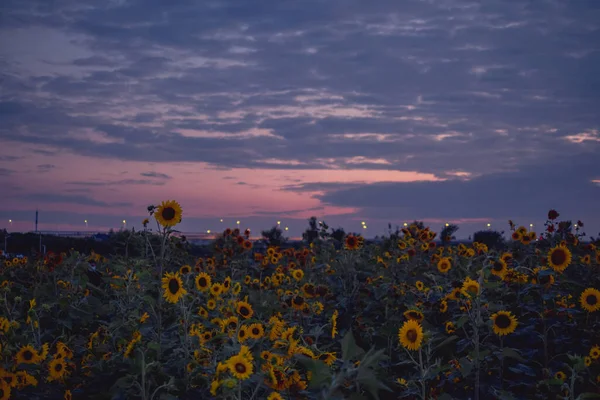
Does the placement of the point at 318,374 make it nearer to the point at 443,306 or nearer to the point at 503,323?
the point at 503,323

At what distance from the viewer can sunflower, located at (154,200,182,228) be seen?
491 cm

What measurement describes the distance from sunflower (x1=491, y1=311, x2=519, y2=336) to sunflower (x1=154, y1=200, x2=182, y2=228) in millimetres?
2509

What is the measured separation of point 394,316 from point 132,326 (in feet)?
9.35

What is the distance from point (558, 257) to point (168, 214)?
376cm

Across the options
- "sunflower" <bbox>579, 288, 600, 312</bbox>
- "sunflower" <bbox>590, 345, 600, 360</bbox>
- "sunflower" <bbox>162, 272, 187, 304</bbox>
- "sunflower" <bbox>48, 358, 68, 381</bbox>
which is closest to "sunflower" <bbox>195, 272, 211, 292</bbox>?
"sunflower" <bbox>162, 272, 187, 304</bbox>

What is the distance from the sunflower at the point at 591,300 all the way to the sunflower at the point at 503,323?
3.49 ft

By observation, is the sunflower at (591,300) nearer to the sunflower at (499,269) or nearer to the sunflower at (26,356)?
the sunflower at (499,269)

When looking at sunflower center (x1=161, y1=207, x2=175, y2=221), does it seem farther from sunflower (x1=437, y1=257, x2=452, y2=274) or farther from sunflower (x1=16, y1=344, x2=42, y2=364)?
sunflower (x1=437, y1=257, x2=452, y2=274)

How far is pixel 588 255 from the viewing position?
759 centimetres

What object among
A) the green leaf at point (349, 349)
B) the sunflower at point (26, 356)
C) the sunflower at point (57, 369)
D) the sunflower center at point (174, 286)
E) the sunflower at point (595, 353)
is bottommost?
the sunflower at point (57, 369)

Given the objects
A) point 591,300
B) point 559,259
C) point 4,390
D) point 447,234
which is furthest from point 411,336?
point 447,234

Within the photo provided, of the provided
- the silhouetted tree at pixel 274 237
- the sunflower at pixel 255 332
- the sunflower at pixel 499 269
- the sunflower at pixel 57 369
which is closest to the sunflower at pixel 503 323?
the sunflower at pixel 499 269

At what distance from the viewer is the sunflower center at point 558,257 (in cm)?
635

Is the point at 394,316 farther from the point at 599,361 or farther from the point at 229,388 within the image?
the point at 229,388
